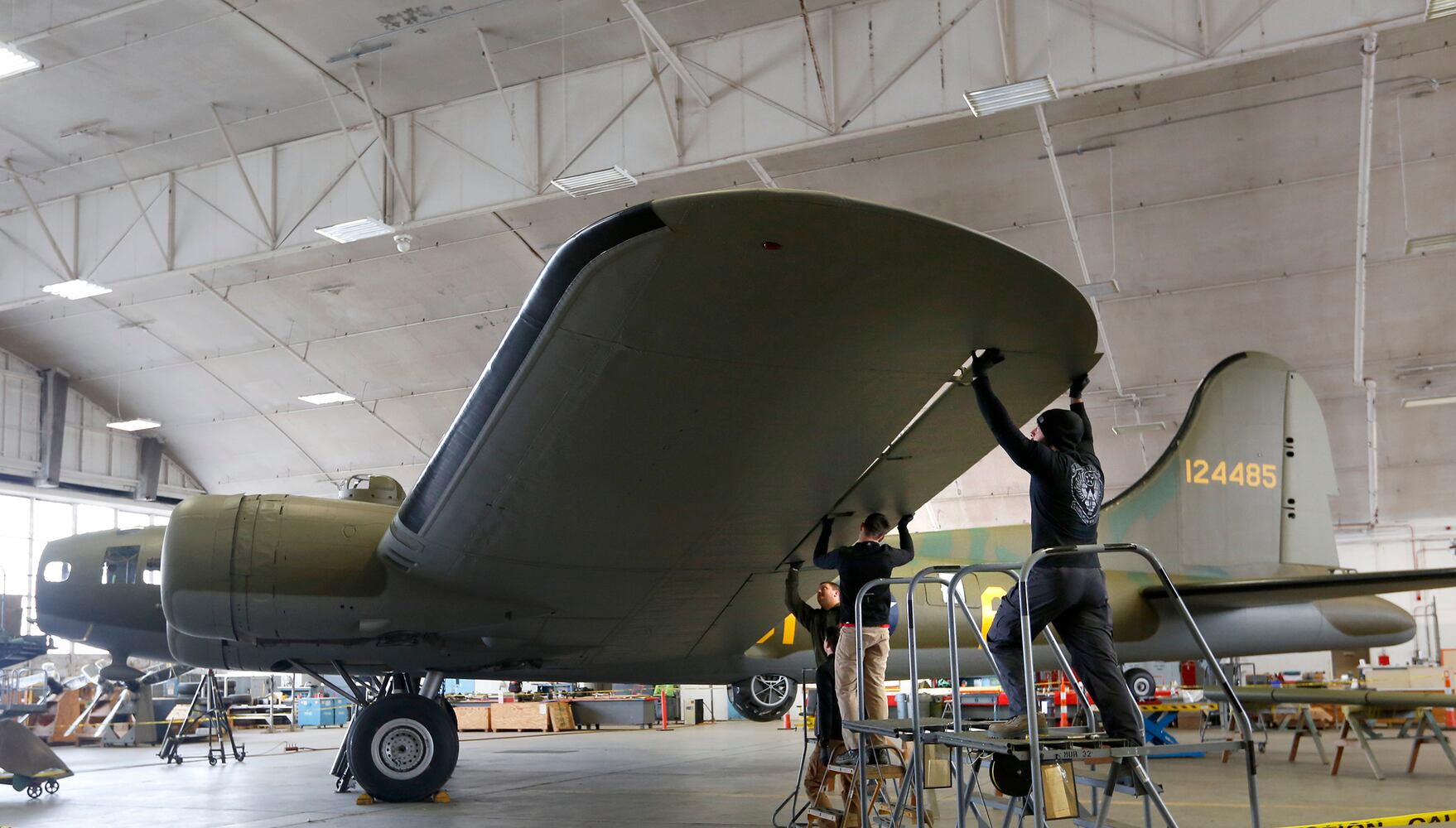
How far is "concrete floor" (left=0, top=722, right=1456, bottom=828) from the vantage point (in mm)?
7797

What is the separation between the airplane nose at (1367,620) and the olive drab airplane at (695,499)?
36mm

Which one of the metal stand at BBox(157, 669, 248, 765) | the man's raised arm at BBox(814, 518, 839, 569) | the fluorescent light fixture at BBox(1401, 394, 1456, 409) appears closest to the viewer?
the man's raised arm at BBox(814, 518, 839, 569)

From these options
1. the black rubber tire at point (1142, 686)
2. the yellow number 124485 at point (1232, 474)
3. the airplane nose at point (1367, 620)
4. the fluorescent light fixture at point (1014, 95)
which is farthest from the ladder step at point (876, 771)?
the black rubber tire at point (1142, 686)

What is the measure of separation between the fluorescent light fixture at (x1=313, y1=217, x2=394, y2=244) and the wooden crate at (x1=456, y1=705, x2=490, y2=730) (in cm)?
1143

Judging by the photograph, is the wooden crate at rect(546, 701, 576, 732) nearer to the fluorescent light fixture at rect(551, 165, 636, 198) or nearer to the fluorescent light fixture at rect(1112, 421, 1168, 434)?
the fluorescent light fixture at rect(551, 165, 636, 198)

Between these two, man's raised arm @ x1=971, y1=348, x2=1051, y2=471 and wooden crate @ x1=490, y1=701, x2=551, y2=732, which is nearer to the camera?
man's raised arm @ x1=971, y1=348, x2=1051, y2=471

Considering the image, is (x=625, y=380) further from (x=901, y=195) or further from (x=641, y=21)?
(x=901, y=195)

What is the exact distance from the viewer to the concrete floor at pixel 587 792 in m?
7.80

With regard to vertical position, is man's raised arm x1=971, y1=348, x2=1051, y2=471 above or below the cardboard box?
above

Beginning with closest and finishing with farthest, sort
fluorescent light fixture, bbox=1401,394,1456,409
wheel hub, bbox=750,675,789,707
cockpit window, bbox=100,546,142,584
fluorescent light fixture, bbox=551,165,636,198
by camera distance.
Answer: cockpit window, bbox=100,546,142,584 → fluorescent light fixture, bbox=551,165,636,198 → wheel hub, bbox=750,675,789,707 → fluorescent light fixture, bbox=1401,394,1456,409

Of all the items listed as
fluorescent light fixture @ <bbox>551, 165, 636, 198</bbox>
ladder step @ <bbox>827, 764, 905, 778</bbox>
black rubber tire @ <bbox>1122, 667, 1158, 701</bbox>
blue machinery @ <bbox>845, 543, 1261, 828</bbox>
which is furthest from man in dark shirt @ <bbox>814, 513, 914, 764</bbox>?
black rubber tire @ <bbox>1122, 667, 1158, 701</bbox>

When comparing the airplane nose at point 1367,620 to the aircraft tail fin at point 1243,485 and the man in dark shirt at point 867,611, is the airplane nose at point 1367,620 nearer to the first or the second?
the aircraft tail fin at point 1243,485

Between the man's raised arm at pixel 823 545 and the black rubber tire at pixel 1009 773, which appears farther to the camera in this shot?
the man's raised arm at pixel 823 545

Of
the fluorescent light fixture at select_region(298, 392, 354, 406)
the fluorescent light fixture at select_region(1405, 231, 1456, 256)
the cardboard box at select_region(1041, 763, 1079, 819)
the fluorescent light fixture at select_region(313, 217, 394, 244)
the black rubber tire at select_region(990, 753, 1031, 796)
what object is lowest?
the cardboard box at select_region(1041, 763, 1079, 819)
